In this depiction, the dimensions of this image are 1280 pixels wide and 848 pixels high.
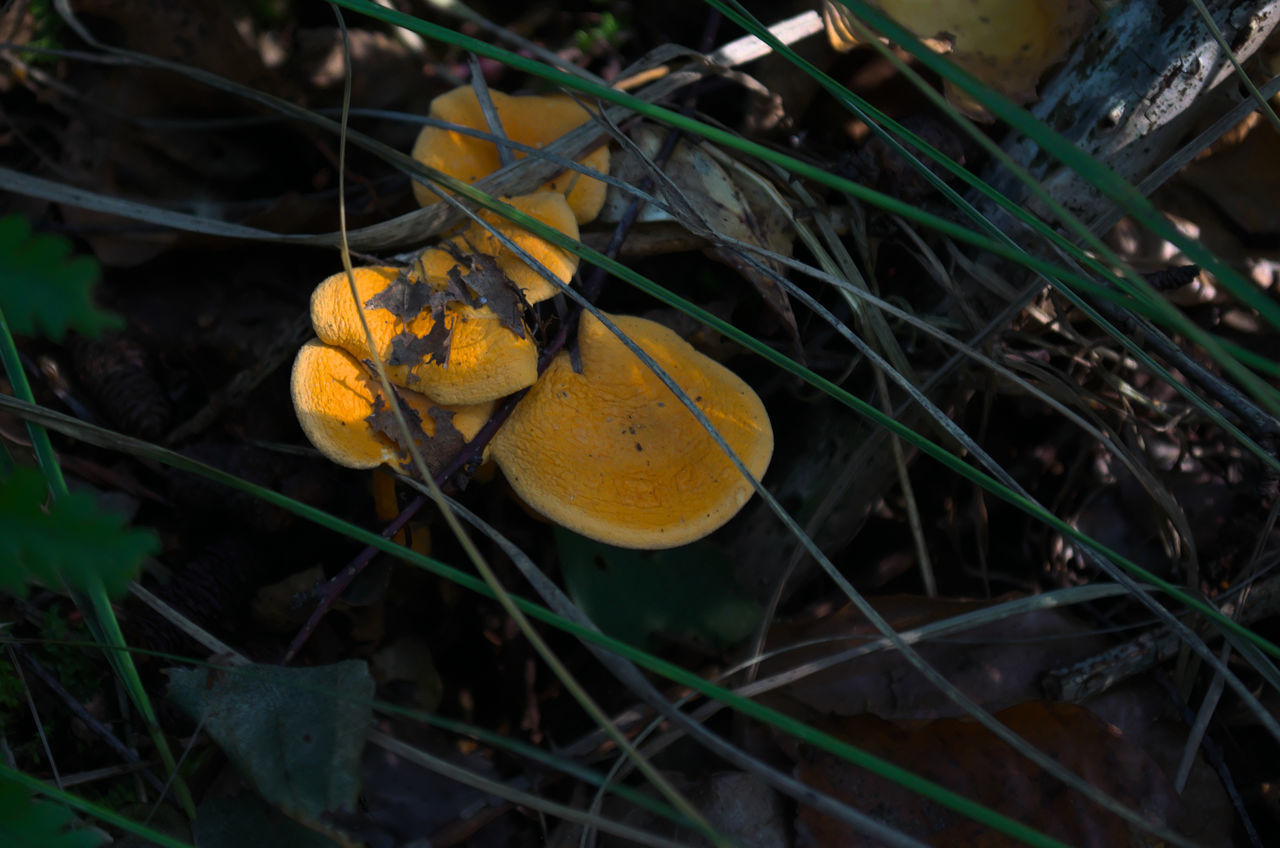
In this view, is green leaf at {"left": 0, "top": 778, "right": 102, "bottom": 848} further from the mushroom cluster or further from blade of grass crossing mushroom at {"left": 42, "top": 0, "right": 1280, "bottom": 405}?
blade of grass crossing mushroom at {"left": 42, "top": 0, "right": 1280, "bottom": 405}

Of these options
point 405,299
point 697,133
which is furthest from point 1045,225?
point 405,299

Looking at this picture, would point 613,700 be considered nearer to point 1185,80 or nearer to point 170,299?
point 170,299

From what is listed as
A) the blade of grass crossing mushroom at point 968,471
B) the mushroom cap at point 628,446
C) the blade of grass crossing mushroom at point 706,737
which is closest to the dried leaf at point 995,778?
the blade of grass crossing mushroom at point 968,471

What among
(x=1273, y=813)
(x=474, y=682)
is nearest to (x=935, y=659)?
(x=1273, y=813)

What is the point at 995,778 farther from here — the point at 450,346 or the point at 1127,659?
the point at 450,346

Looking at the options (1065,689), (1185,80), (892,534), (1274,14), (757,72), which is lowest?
(892,534)

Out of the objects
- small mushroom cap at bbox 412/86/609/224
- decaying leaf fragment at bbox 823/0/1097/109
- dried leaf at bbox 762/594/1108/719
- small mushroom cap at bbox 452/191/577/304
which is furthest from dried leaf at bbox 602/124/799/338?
dried leaf at bbox 762/594/1108/719
